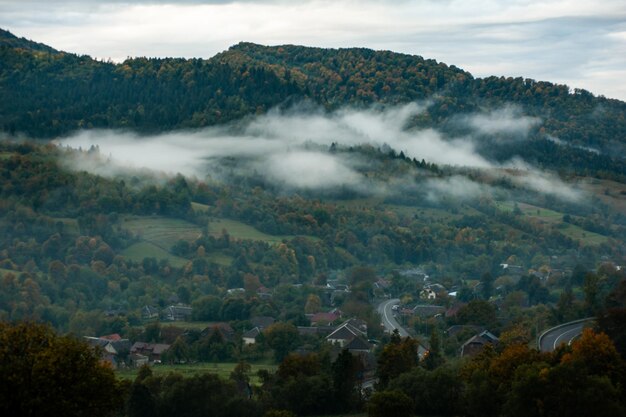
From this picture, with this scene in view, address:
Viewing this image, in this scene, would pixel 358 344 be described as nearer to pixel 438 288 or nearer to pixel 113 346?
pixel 113 346

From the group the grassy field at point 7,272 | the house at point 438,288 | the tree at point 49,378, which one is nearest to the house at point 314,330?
the house at point 438,288

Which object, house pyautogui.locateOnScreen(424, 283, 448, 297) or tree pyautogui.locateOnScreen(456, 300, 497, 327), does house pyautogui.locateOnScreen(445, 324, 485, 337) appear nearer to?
tree pyautogui.locateOnScreen(456, 300, 497, 327)

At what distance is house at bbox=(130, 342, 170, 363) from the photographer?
241ft

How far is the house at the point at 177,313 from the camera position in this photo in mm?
90944

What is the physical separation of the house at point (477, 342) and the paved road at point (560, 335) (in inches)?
152

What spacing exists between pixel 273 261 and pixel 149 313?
23.5 m

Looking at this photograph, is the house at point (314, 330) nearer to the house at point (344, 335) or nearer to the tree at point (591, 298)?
the house at point (344, 335)

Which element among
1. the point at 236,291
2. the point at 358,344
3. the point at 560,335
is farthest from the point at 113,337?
the point at 560,335

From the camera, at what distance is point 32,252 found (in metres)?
109

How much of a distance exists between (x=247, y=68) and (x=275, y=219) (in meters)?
69.3

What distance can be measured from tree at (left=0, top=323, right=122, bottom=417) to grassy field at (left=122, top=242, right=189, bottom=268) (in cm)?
7254

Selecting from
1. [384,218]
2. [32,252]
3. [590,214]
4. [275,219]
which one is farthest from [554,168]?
[32,252]

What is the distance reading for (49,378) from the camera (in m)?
34.9

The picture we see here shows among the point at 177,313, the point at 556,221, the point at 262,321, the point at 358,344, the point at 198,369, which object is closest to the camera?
the point at 198,369
